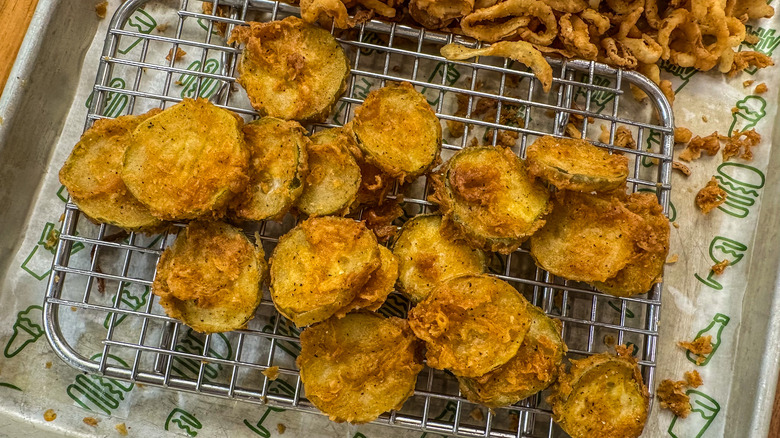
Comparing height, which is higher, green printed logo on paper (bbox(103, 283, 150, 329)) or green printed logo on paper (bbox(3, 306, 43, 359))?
green printed logo on paper (bbox(103, 283, 150, 329))

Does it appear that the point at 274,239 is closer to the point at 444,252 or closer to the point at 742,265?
the point at 444,252

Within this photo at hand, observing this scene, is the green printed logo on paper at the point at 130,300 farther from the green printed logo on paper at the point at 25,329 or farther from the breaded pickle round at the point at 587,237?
the breaded pickle round at the point at 587,237

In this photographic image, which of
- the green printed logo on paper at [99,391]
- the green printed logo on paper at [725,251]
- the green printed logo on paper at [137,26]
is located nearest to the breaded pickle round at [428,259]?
the green printed logo on paper at [725,251]

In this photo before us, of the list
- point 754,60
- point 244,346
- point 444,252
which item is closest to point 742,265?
point 754,60

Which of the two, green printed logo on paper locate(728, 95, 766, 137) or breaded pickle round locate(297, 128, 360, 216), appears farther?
green printed logo on paper locate(728, 95, 766, 137)

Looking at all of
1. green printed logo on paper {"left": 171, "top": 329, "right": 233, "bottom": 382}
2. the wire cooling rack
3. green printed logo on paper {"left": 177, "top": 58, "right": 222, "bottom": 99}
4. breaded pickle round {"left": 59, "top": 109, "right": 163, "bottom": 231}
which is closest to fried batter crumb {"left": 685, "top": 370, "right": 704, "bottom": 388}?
the wire cooling rack

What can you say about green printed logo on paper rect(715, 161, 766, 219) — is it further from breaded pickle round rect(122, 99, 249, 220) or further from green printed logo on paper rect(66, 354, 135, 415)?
A: green printed logo on paper rect(66, 354, 135, 415)

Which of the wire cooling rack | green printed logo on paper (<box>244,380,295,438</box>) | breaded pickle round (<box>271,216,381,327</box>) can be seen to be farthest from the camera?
green printed logo on paper (<box>244,380,295,438</box>)

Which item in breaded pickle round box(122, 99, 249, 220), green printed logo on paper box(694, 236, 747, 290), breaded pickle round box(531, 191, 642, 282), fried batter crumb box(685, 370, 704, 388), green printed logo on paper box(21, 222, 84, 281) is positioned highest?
breaded pickle round box(122, 99, 249, 220)

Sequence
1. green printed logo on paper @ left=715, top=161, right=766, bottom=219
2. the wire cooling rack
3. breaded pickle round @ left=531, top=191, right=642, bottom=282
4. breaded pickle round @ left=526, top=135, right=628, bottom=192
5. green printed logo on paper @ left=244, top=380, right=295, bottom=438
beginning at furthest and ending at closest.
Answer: green printed logo on paper @ left=715, top=161, right=766, bottom=219
green printed logo on paper @ left=244, top=380, right=295, bottom=438
the wire cooling rack
breaded pickle round @ left=531, top=191, right=642, bottom=282
breaded pickle round @ left=526, top=135, right=628, bottom=192
